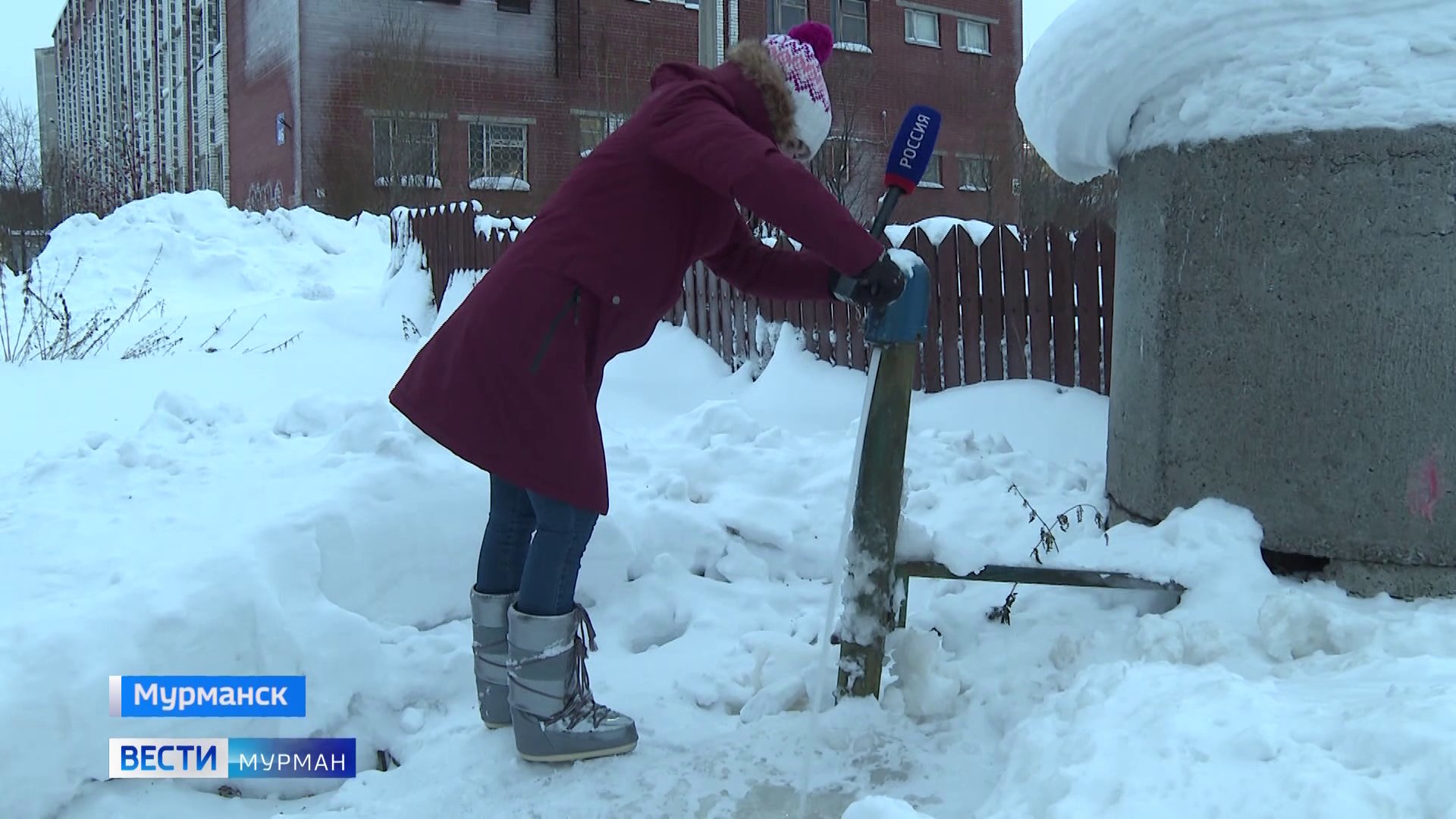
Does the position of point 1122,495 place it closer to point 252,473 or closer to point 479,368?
point 479,368

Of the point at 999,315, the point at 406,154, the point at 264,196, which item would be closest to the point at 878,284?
the point at 999,315

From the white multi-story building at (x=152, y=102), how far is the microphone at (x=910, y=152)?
15695mm

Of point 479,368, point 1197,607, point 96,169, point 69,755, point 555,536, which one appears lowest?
point 69,755

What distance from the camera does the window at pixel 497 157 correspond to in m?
20.5

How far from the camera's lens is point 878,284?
2.27 meters

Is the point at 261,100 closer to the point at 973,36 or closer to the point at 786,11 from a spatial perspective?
the point at 786,11

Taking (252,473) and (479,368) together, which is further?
(252,473)

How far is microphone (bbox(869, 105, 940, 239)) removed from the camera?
2.47 m

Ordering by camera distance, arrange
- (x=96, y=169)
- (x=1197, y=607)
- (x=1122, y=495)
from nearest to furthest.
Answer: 1. (x=1197, y=607)
2. (x=1122, y=495)
3. (x=96, y=169)

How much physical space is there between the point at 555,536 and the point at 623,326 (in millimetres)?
476

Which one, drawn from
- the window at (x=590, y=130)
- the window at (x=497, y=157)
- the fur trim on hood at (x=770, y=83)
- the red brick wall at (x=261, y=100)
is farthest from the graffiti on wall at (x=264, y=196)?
the fur trim on hood at (x=770, y=83)

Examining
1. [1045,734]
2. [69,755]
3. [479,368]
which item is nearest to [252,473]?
[69,755]

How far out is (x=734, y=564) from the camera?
361cm

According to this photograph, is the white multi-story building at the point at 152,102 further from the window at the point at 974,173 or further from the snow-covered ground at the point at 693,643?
the window at the point at 974,173
